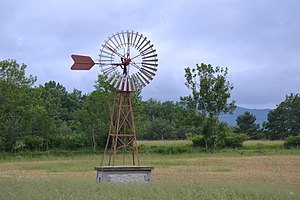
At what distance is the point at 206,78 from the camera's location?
50156 millimetres

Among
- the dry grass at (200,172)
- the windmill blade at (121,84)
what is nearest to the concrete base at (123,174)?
the dry grass at (200,172)

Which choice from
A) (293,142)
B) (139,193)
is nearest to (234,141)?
(293,142)

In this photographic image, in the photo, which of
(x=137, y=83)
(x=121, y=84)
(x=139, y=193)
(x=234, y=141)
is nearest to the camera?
(x=139, y=193)

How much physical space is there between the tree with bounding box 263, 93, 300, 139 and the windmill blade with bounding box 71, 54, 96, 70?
186 feet

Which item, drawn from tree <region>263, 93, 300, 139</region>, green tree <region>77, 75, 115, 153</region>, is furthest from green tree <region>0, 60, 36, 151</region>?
tree <region>263, 93, 300, 139</region>

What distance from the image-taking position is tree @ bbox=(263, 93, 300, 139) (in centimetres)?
7144

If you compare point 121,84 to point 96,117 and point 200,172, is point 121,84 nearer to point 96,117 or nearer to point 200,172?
point 200,172

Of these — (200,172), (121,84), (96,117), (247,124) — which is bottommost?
(200,172)

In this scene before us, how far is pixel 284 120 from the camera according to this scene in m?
73.6

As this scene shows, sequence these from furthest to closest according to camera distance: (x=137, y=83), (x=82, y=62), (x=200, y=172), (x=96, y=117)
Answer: (x=96, y=117), (x=200, y=172), (x=137, y=83), (x=82, y=62)

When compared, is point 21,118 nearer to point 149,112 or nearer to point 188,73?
point 188,73

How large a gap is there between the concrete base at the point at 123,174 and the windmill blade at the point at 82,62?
3917mm

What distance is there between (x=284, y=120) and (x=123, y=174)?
6007cm

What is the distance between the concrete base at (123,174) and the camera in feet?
56.2
